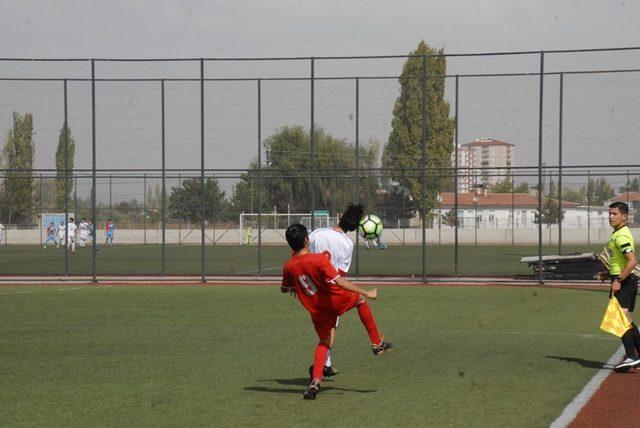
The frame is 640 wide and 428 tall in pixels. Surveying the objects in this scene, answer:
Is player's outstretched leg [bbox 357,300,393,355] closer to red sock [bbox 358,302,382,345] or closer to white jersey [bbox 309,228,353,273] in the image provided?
red sock [bbox 358,302,382,345]

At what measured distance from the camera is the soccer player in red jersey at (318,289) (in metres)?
9.03

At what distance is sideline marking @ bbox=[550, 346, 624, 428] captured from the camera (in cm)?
805

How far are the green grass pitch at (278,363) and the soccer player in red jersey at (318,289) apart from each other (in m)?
0.45

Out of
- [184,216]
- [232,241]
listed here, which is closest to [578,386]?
[184,216]

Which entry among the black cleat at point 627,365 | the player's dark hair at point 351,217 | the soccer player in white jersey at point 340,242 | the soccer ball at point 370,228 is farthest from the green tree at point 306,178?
the player's dark hair at point 351,217

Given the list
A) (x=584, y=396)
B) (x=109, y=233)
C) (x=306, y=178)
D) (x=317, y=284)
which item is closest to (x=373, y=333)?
(x=317, y=284)

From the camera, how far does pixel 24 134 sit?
32562 mm

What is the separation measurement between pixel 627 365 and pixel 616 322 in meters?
0.48

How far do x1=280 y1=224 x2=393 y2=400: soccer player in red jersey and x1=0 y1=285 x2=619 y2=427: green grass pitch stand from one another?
1.47 ft

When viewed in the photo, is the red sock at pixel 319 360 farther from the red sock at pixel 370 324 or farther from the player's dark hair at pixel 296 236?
the player's dark hair at pixel 296 236

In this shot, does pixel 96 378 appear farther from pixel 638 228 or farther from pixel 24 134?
pixel 638 228

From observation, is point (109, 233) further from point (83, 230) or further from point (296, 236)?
point (296, 236)

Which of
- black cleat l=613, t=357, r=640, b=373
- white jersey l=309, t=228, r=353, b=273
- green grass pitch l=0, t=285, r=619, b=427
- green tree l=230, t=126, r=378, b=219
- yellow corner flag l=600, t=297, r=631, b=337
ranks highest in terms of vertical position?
green tree l=230, t=126, r=378, b=219

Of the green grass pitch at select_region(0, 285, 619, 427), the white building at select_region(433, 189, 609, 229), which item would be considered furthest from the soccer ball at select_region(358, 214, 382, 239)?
the white building at select_region(433, 189, 609, 229)
